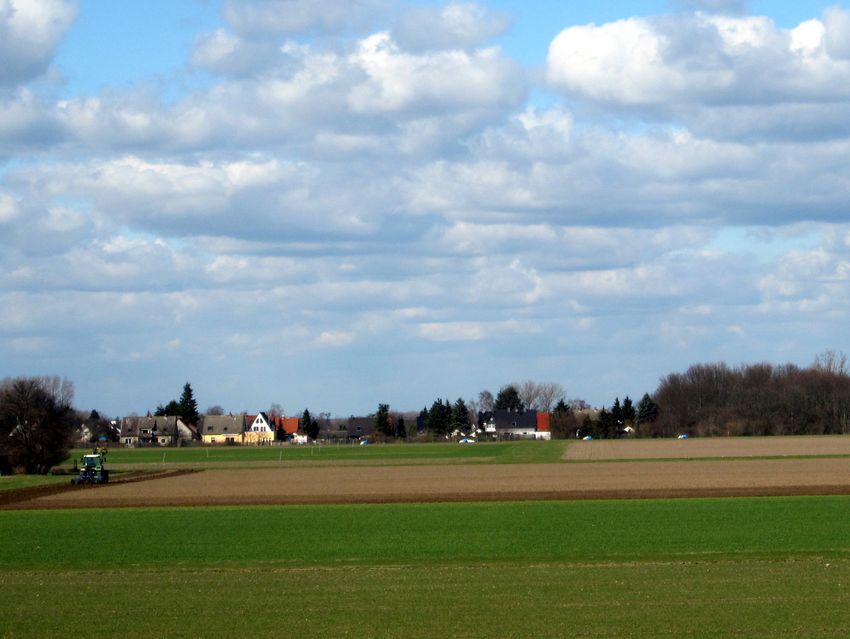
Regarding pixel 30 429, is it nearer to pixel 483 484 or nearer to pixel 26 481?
pixel 26 481

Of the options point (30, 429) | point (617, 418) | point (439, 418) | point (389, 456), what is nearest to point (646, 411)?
point (617, 418)

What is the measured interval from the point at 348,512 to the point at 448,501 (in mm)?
5816

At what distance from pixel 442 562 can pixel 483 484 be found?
30.7 metres

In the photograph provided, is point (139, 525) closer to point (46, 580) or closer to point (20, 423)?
point (46, 580)

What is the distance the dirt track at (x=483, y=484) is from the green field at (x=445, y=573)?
7.73 m

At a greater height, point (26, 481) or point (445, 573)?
point (26, 481)

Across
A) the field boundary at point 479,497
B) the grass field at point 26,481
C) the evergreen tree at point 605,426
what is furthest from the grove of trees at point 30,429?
the evergreen tree at point 605,426

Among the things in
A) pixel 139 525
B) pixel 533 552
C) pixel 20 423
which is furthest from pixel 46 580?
pixel 20 423

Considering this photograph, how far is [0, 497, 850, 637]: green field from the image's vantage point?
17.1 meters

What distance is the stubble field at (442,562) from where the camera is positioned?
1727 centimetres

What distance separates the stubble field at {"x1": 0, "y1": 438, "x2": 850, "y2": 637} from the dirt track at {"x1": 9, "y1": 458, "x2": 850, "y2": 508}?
51 centimetres

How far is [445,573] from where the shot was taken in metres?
23.4

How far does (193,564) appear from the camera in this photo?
86.4 ft

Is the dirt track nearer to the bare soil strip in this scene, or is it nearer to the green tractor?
the bare soil strip
